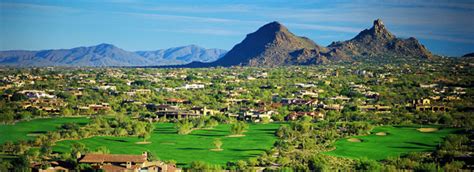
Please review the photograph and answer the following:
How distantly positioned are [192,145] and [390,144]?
1139cm

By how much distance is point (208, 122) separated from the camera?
145 ft

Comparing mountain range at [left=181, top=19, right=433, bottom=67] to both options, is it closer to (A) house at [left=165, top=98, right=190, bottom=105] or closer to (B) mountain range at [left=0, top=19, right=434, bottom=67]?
(B) mountain range at [left=0, top=19, right=434, bottom=67]

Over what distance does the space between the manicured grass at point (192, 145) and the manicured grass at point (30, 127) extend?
10.1ft

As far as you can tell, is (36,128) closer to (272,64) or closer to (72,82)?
(72,82)

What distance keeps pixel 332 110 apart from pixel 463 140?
61.9 ft

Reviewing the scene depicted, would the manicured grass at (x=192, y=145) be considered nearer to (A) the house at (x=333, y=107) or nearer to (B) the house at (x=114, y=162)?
(B) the house at (x=114, y=162)

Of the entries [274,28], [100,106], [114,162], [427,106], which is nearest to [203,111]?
[100,106]

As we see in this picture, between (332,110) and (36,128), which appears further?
(332,110)

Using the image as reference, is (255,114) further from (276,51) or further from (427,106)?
(276,51)

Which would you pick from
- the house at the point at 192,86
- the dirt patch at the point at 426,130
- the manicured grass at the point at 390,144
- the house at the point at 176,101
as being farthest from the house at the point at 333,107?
the house at the point at 192,86

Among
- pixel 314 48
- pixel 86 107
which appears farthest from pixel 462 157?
pixel 314 48

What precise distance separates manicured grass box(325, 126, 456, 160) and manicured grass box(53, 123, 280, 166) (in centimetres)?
430

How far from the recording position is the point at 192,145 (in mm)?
35188

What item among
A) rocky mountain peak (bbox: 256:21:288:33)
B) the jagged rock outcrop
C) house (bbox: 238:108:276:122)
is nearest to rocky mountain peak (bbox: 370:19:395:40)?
the jagged rock outcrop
